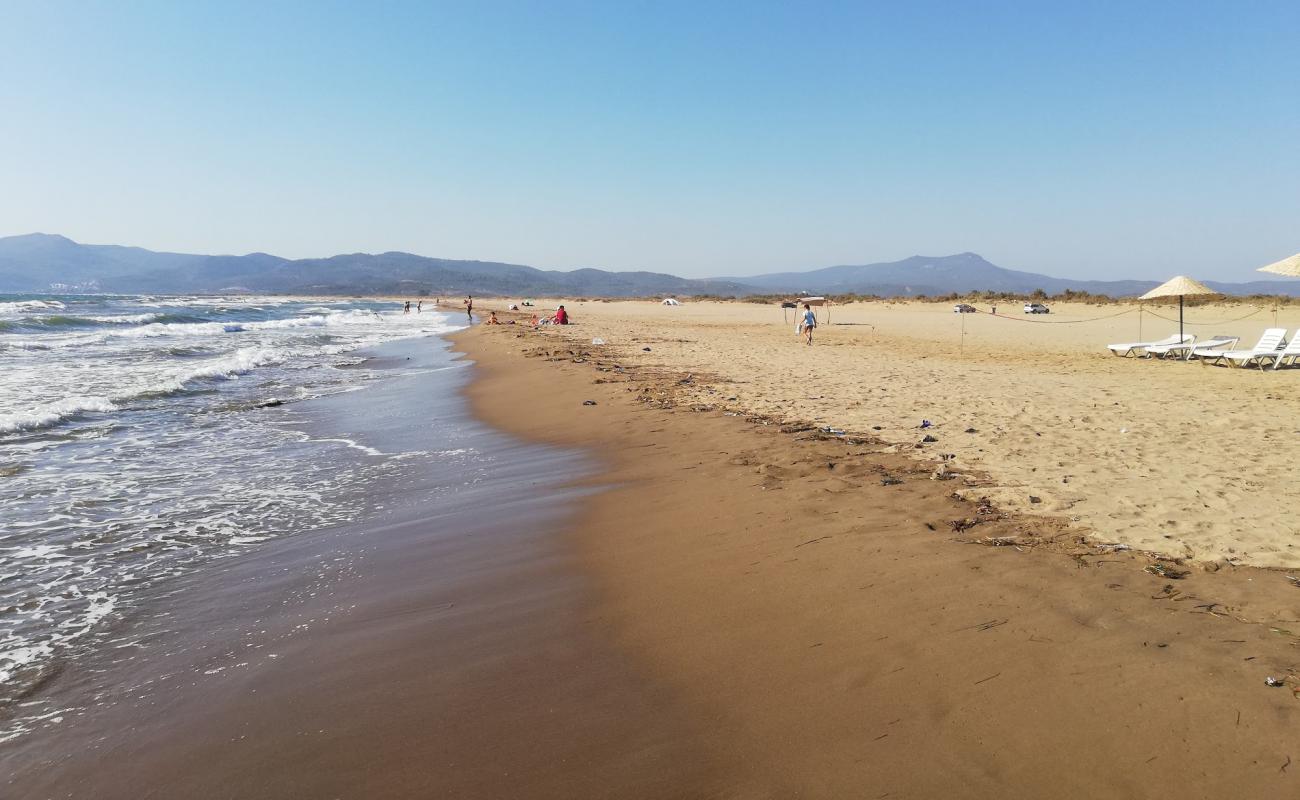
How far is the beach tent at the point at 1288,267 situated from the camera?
544 inches

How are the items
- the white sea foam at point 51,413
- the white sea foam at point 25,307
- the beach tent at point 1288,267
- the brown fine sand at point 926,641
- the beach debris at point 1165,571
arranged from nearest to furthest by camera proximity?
the brown fine sand at point 926,641 < the beach debris at point 1165,571 < the white sea foam at point 51,413 < the beach tent at point 1288,267 < the white sea foam at point 25,307

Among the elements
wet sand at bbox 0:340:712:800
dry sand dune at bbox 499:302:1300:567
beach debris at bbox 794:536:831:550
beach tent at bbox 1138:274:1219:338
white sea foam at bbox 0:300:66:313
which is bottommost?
wet sand at bbox 0:340:712:800

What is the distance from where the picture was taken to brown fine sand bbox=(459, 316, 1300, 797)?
255 centimetres

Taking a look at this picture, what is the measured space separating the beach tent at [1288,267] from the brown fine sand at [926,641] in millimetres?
12559

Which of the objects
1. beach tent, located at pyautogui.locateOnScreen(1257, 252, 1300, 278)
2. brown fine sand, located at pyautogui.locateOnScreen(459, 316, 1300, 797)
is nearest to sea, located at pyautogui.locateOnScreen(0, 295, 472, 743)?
brown fine sand, located at pyautogui.locateOnScreen(459, 316, 1300, 797)

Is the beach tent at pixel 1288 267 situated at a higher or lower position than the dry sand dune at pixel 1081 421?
higher

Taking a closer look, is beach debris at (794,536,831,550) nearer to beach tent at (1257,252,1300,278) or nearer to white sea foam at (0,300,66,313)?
beach tent at (1257,252,1300,278)

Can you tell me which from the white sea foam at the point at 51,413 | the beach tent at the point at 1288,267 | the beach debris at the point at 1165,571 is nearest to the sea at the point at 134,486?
the white sea foam at the point at 51,413

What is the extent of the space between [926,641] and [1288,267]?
54.8 feet

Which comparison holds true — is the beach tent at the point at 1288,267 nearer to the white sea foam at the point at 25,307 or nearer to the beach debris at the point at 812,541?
the beach debris at the point at 812,541

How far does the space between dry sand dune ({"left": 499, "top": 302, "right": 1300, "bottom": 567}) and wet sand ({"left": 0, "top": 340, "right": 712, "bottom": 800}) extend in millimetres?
3716

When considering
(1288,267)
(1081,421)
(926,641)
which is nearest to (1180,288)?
(1288,267)

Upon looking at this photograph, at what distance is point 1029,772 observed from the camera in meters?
2.50

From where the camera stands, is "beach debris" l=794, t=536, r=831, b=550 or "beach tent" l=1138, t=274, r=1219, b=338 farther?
"beach tent" l=1138, t=274, r=1219, b=338
